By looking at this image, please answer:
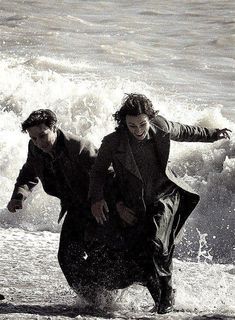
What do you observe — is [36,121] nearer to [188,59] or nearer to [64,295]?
[64,295]

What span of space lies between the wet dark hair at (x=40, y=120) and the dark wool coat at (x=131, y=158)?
0.36 m

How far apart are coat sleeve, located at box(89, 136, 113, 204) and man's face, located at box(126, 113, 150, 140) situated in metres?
0.19

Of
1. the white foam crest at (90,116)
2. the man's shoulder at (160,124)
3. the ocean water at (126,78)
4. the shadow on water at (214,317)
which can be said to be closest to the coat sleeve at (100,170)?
the man's shoulder at (160,124)

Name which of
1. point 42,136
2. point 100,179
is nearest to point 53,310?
point 100,179

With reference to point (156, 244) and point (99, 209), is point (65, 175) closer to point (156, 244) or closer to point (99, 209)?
point (99, 209)

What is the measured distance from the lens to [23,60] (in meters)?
16.1

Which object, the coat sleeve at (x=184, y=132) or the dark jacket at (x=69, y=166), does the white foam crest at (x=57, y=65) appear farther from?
the coat sleeve at (x=184, y=132)

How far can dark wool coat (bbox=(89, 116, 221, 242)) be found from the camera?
21.4 ft

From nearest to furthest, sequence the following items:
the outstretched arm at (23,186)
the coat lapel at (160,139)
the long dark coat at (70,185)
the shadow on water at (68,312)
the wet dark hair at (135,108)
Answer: the wet dark hair at (135,108), the coat lapel at (160,139), the long dark coat at (70,185), the outstretched arm at (23,186), the shadow on water at (68,312)

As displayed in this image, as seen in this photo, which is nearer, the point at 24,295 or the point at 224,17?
the point at 24,295

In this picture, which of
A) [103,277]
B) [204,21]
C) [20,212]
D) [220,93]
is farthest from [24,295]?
[204,21]

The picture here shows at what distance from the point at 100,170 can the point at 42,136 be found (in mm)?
423

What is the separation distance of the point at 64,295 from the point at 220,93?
7.39 m

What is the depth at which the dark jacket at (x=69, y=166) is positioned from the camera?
6723 millimetres
